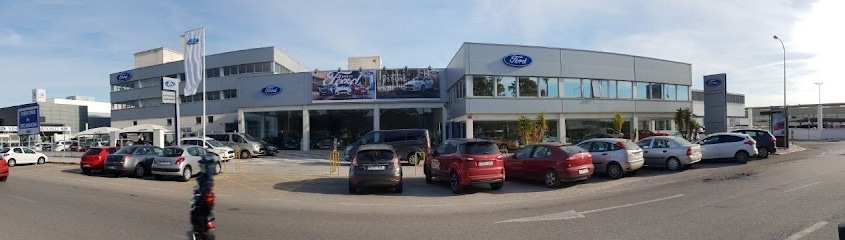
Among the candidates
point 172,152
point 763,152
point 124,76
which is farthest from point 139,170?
point 124,76

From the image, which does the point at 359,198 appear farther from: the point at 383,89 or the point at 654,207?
the point at 383,89

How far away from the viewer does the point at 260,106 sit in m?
41.4

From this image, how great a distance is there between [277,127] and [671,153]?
31.9 meters

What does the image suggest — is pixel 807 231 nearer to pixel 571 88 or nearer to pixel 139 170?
pixel 139 170

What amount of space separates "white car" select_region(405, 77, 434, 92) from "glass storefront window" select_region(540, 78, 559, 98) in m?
9.71

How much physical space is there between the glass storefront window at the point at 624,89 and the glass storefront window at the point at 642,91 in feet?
1.71

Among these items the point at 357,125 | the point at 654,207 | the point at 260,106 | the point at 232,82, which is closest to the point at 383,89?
the point at 357,125

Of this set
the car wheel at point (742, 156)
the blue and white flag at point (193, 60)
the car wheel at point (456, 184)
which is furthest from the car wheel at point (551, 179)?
the blue and white flag at point (193, 60)

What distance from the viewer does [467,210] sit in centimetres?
1080

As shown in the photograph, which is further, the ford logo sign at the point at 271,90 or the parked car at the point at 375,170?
the ford logo sign at the point at 271,90

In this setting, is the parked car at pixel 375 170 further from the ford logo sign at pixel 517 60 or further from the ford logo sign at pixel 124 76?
the ford logo sign at pixel 124 76

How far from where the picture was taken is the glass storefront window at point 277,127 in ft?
135

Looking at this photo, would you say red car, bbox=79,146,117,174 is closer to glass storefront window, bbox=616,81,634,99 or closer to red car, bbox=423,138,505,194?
red car, bbox=423,138,505,194

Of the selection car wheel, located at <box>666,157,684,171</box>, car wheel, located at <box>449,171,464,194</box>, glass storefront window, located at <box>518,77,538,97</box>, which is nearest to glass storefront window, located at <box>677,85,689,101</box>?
glass storefront window, located at <box>518,77,538,97</box>
